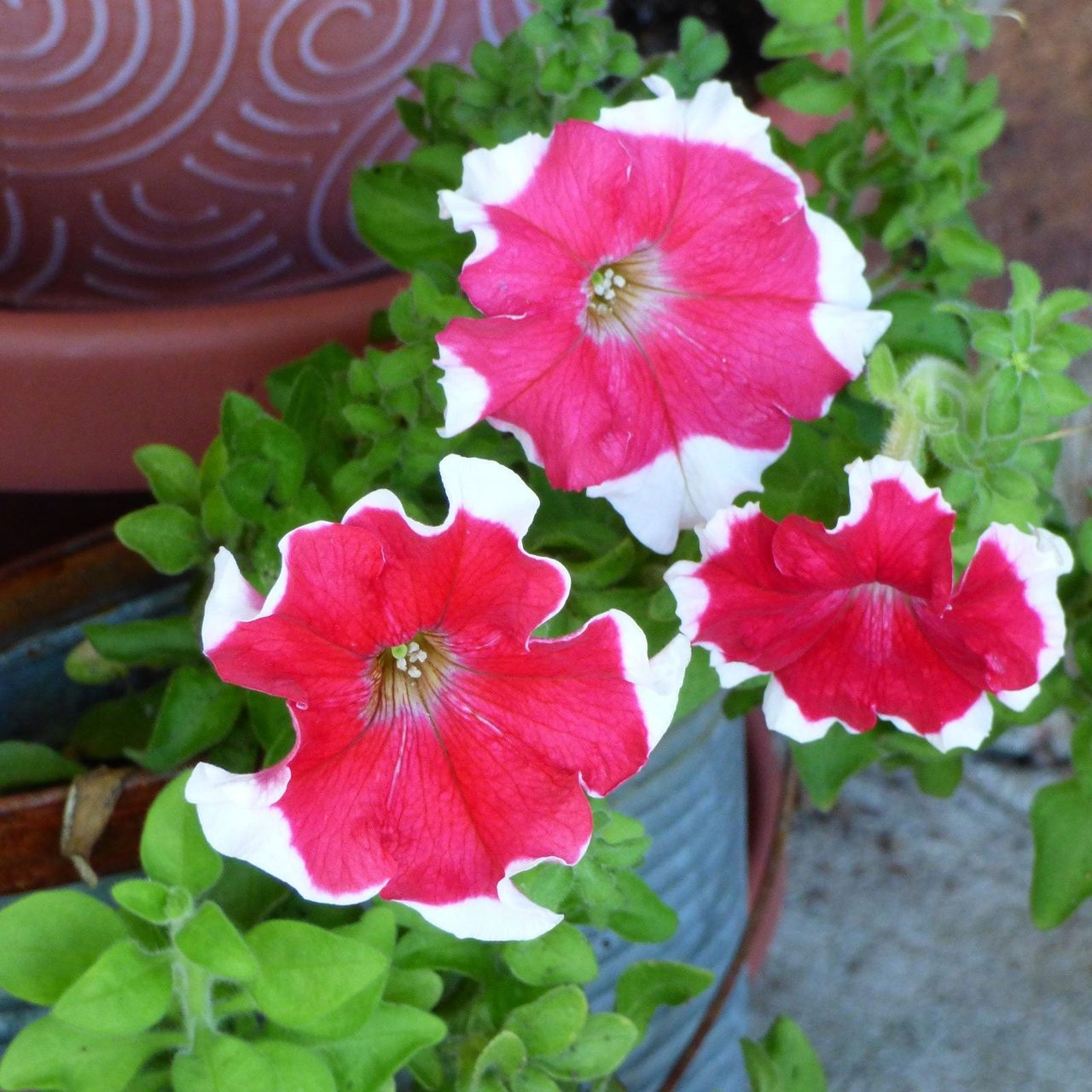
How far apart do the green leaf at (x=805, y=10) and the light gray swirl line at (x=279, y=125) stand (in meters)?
0.27

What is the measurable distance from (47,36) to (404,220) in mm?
206

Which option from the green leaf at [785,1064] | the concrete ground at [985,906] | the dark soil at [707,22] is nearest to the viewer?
the green leaf at [785,1064]

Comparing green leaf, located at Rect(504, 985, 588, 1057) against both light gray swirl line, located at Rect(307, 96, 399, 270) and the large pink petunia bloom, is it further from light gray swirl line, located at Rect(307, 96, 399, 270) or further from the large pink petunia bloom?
light gray swirl line, located at Rect(307, 96, 399, 270)

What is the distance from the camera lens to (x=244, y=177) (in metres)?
0.84

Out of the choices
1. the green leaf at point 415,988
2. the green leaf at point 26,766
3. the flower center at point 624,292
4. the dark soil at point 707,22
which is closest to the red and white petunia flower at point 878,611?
the flower center at point 624,292

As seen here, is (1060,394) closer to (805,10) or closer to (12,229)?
(805,10)

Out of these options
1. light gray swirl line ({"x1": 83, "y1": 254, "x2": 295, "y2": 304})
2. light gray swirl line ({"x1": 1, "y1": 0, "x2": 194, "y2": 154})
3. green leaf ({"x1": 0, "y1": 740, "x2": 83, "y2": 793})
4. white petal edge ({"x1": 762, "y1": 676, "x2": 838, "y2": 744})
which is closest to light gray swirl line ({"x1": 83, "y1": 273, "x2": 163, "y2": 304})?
light gray swirl line ({"x1": 83, "y1": 254, "x2": 295, "y2": 304})

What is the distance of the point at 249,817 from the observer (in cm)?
50

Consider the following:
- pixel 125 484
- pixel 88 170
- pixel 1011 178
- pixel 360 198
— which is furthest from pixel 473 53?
pixel 1011 178

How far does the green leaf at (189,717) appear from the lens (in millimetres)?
655

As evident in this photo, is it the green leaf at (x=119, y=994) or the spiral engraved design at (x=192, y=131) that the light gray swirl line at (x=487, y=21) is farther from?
the green leaf at (x=119, y=994)

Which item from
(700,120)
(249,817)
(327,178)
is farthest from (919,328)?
(249,817)

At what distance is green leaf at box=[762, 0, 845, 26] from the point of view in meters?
0.71

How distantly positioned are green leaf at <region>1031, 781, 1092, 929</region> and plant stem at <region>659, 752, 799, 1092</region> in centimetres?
29
